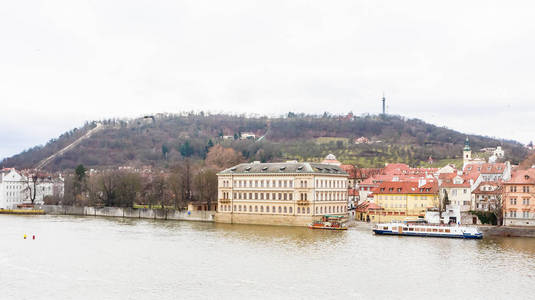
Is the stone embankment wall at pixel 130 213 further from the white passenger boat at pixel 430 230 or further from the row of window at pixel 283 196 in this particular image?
the white passenger boat at pixel 430 230

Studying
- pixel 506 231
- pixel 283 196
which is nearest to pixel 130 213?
pixel 283 196

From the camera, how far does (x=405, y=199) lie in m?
78.2

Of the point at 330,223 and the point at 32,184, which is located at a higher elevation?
the point at 32,184

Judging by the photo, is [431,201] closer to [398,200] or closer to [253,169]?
[398,200]

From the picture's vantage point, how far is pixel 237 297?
34500mm

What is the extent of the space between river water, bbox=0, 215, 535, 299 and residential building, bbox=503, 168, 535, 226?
18.3 ft

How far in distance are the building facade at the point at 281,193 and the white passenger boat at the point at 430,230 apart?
516 inches

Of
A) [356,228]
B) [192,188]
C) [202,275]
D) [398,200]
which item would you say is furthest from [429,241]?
[192,188]

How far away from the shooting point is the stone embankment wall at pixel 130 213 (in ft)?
284

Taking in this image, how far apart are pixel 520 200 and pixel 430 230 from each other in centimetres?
1095

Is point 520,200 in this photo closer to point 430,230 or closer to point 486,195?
point 486,195

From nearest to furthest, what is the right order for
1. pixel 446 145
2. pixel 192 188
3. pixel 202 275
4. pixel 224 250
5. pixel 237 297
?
pixel 237 297 → pixel 202 275 → pixel 224 250 → pixel 192 188 → pixel 446 145

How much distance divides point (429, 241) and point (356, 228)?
47.2 ft

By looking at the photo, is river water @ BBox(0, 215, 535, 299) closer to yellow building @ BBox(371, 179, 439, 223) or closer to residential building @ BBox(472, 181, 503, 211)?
yellow building @ BBox(371, 179, 439, 223)
